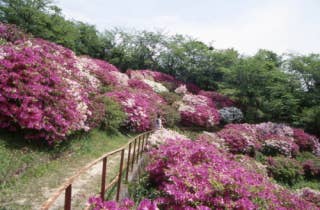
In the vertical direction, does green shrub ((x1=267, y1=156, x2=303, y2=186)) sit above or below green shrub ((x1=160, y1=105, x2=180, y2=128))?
below

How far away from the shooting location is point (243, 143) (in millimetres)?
12867

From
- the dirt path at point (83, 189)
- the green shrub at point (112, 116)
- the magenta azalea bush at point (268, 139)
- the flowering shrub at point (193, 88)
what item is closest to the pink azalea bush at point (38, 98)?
the green shrub at point (112, 116)

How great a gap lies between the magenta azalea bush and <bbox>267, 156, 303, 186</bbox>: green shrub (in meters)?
1.50

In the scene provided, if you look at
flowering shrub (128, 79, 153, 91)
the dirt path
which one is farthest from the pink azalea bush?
flowering shrub (128, 79, 153, 91)

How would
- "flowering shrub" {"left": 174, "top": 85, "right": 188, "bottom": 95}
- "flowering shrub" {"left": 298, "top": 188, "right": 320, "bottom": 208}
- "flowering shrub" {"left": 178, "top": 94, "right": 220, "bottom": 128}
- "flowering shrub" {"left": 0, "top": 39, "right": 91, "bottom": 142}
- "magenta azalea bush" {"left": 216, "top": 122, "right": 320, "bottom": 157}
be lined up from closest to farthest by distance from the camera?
"flowering shrub" {"left": 0, "top": 39, "right": 91, "bottom": 142} → "flowering shrub" {"left": 298, "top": 188, "right": 320, "bottom": 208} → "magenta azalea bush" {"left": 216, "top": 122, "right": 320, "bottom": 157} → "flowering shrub" {"left": 178, "top": 94, "right": 220, "bottom": 128} → "flowering shrub" {"left": 174, "top": 85, "right": 188, "bottom": 95}

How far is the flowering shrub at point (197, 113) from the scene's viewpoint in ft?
49.9

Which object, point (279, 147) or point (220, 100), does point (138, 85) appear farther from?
point (279, 147)

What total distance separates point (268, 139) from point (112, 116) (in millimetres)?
8429

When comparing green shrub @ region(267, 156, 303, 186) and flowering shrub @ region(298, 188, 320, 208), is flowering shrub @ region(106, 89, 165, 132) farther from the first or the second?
flowering shrub @ region(298, 188, 320, 208)

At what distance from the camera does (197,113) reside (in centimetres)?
1532

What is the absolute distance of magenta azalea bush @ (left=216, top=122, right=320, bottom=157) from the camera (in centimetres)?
1280

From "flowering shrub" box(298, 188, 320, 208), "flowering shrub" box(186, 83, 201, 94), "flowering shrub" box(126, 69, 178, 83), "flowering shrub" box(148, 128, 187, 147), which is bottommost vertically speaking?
"flowering shrub" box(298, 188, 320, 208)

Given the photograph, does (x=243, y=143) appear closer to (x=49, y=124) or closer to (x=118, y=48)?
(x=49, y=124)

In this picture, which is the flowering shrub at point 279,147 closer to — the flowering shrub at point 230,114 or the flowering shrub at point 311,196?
the flowering shrub at point 230,114
